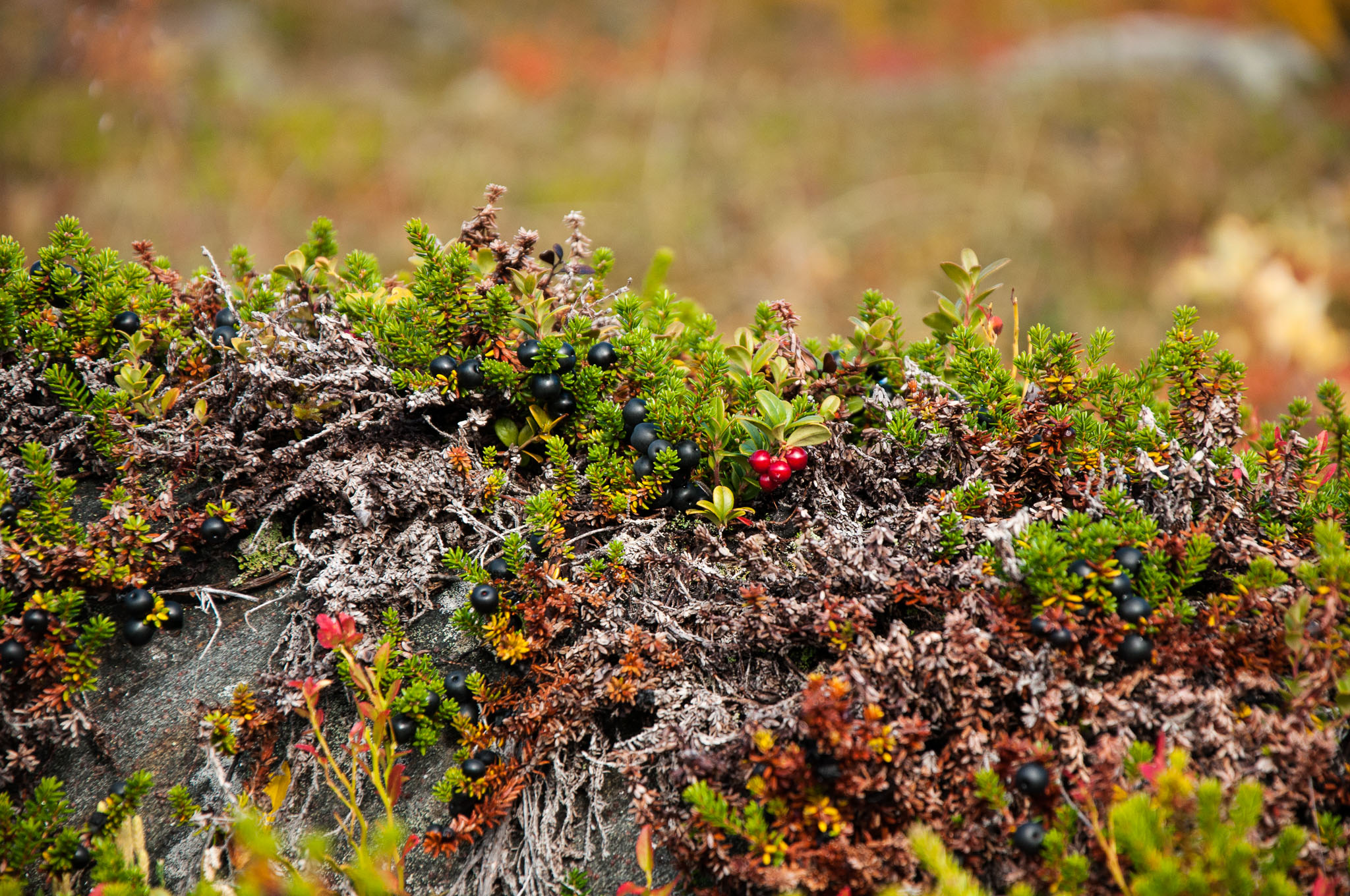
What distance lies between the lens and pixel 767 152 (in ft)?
35.9

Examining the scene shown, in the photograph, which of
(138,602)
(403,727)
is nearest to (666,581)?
(403,727)

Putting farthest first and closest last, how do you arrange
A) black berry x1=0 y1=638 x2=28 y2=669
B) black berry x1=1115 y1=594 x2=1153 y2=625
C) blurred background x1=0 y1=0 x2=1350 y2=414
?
blurred background x1=0 y1=0 x2=1350 y2=414 → black berry x1=0 y1=638 x2=28 y2=669 → black berry x1=1115 y1=594 x2=1153 y2=625

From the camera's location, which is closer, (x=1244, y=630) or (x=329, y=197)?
(x=1244, y=630)

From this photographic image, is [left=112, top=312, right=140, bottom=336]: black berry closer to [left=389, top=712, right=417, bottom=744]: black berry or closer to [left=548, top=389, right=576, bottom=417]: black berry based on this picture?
[left=548, top=389, right=576, bottom=417]: black berry

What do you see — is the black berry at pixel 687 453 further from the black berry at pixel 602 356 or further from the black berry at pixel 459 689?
the black berry at pixel 459 689

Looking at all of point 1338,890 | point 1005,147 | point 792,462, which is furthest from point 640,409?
point 1005,147

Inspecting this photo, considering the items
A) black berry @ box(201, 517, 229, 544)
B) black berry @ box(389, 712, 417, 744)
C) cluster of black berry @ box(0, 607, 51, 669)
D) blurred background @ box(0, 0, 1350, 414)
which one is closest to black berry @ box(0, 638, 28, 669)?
cluster of black berry @ box(0, 607, 51, 669)

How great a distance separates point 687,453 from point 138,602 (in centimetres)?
144

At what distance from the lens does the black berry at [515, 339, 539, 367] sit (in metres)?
2.11

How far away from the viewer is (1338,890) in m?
1.36

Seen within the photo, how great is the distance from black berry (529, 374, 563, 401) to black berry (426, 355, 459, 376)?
0.72ft

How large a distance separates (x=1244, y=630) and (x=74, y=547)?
104 inches

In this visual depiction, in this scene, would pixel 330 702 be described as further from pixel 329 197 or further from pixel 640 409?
pixel 329 197

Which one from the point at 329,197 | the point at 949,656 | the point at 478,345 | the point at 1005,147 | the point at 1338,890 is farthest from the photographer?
the point at 1005,147
